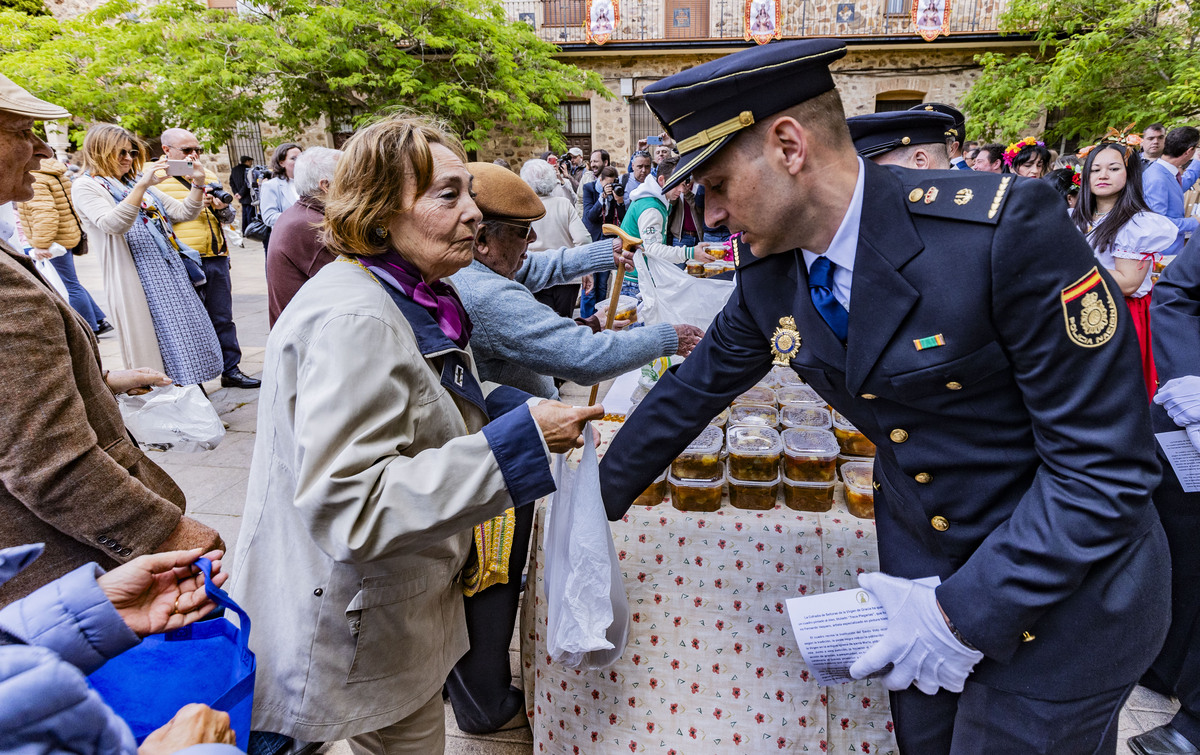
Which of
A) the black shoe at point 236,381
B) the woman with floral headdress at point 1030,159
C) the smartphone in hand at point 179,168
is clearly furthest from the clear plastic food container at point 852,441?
the black shoe at point 236,381

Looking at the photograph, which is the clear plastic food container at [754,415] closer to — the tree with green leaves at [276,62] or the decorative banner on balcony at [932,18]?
the tree with green leaves at [276,62]

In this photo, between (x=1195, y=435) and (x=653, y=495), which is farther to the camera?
(x=653, y=495)

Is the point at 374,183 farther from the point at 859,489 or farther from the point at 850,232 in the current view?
the point at 859,489

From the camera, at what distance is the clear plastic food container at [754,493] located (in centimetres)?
204

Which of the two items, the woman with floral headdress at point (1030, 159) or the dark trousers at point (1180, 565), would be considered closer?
the dark trousers at point (1180, 565)

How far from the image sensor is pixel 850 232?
1.29 m

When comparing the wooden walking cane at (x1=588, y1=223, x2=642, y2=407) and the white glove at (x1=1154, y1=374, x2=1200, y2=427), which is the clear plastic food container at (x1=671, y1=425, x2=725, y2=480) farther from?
the white glove at (x1=1154, y1=374, x2=1200, y2=427)

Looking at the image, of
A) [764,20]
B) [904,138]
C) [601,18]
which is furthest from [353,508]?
[764,20]

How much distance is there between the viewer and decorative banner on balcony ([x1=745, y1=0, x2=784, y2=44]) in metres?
16.8

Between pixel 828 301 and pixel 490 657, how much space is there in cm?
160

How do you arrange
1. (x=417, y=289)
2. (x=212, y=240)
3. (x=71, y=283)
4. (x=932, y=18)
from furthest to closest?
(x=932, y=18)
(x=71, y=283)
(x=212, y=240)
(x=417, y=289)

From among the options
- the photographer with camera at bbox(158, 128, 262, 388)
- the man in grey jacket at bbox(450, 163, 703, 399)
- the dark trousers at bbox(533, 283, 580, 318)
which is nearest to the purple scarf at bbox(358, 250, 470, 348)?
the man in grey jacket at bbox(450, 163, 703, 399)

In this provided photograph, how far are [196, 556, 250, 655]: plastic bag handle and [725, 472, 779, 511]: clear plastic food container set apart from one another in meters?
1.41

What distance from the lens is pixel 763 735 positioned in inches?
72.1
